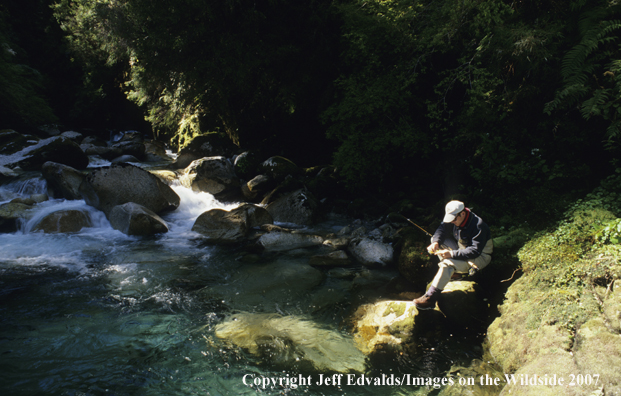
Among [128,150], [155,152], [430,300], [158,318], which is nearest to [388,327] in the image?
[430,300]

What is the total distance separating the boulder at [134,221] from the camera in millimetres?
8445

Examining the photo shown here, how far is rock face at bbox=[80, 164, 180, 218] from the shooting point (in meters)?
9.37

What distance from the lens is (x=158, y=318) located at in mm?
4840

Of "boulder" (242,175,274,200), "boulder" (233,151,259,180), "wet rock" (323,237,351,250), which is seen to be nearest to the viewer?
"wet rock" (323,237,351,250)

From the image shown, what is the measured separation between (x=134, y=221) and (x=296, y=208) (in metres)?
4.63

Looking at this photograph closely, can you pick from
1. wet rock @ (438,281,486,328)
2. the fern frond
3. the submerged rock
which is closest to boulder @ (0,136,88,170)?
the submerged rock

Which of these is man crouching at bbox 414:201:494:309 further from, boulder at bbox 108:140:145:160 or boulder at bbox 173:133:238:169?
boulder at bbox 108:140:145:160

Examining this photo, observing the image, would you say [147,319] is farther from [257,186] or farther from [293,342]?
[257,186]

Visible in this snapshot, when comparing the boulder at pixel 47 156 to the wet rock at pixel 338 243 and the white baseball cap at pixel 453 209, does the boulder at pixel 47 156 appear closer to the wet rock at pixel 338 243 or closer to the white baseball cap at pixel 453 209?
the wet rock at pixel 338 243

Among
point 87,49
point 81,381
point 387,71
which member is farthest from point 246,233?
point 87,49

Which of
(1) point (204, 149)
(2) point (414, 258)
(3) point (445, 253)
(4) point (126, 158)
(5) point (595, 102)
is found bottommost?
(2) point (414, 258)

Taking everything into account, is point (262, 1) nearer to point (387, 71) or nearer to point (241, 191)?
point (387, 71)

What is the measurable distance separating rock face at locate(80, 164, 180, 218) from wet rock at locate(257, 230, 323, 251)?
173 inches

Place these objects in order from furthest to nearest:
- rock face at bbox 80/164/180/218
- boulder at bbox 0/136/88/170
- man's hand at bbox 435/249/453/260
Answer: boulder at bbox 0/136/88/170 < rock face at bbox 80/164/180/218 < man's hand at bbox 435/249/453/260
